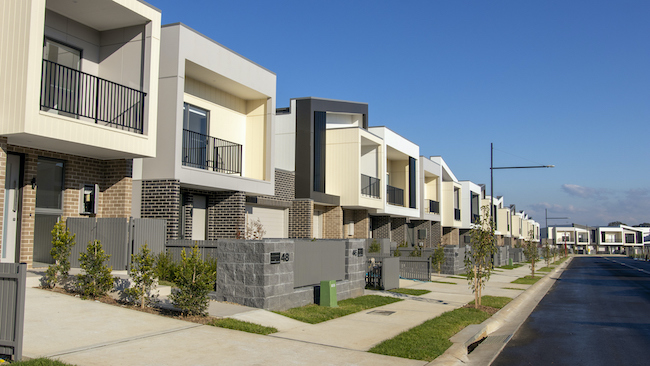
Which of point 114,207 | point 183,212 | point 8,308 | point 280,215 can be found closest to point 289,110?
point 280,215

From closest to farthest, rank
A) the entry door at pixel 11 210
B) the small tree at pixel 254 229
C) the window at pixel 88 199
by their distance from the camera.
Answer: the entry door at pixel 11 210, the window at pixel 88 199, the small tree at pixel 254 229

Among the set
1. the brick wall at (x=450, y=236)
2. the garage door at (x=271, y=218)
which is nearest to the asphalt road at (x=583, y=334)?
the garage door at (x=271, y=218)

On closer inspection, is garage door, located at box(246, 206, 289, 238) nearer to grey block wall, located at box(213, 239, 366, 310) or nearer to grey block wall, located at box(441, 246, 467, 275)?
grey block wall, located at box(441, 246, 467, 275)

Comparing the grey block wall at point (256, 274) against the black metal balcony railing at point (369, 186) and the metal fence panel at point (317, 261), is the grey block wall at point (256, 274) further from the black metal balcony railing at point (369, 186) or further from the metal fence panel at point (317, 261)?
the black metal balcony railing at point (369, 186)

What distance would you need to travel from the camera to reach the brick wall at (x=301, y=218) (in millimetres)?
23531

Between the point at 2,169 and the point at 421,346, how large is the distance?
917cm

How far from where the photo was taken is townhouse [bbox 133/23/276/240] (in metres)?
15.1

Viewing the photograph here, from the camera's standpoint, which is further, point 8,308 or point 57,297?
point 57,297

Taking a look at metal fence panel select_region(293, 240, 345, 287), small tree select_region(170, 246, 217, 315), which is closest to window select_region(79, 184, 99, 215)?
small tree select_region(170, 246, 217, 315)

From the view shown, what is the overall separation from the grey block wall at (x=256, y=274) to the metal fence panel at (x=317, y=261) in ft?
1.61

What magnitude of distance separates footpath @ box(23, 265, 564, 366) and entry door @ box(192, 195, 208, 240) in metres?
7.12

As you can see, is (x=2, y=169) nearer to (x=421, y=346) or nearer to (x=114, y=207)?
(x=114, y=207)

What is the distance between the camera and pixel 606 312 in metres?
15.4

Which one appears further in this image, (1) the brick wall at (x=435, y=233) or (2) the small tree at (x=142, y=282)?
(1) the brick wall at (x=435, y=233)
